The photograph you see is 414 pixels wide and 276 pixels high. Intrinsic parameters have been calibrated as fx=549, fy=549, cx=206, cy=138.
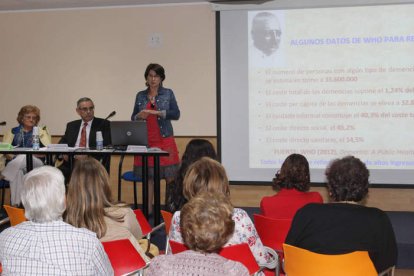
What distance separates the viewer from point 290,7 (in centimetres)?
573

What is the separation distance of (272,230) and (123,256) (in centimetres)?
90

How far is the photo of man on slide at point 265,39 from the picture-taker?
19.1ft

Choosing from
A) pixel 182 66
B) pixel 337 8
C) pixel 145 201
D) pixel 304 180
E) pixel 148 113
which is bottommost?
pixel 145 201

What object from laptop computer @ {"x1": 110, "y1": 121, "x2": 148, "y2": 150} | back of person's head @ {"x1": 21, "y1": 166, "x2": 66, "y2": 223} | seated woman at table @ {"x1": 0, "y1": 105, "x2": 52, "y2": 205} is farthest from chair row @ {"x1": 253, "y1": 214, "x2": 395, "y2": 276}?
seated woman at table @ {"x1": 0, "y1": 105, "x2": 52, "y2": 205}

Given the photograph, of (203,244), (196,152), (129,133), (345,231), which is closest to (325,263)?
(345,231)

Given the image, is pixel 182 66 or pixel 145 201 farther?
pixel 182 66

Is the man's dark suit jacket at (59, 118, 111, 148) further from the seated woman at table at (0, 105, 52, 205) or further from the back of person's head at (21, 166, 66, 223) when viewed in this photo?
the back of person's head at (21, 166, 66, 223)

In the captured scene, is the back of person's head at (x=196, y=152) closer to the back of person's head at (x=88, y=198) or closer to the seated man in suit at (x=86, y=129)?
the back of person's head at (x=88, y=198)

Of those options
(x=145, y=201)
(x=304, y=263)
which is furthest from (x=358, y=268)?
(x=145, y=201)

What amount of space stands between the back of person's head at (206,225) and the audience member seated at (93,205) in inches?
32.4

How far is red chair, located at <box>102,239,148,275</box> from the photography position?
2367 millimetres

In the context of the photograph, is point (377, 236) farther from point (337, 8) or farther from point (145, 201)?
point (337, 8)

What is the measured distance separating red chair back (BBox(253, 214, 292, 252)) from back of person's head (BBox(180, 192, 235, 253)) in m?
1.19

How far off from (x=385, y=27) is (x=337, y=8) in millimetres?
521
